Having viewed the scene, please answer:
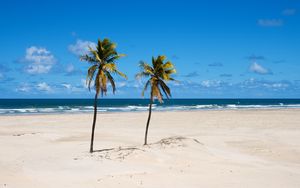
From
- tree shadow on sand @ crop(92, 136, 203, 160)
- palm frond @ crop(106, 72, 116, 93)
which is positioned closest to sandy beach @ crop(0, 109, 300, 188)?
tree shadow on sand @ crop(92, 136, 203, 160)

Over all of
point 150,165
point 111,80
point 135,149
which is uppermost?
point 111,80

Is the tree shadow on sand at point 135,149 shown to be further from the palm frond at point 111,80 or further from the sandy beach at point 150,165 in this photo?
the palm frond at point 111,80

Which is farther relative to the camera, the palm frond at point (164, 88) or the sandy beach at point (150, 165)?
the palm frond at point (164, 88)

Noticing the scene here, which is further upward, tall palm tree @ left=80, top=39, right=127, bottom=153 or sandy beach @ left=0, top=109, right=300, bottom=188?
tall palm tree @ left=80, top=39, right=127, bottom=153

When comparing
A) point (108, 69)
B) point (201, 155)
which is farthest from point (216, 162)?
point (108, 69)

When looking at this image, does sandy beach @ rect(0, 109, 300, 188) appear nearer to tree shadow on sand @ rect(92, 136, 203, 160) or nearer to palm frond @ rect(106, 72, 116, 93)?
tree shadow on sand @ rect(92, 136, 203, 160)

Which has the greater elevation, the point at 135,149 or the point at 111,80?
the point at 111,80

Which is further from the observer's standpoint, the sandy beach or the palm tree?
the palm tree

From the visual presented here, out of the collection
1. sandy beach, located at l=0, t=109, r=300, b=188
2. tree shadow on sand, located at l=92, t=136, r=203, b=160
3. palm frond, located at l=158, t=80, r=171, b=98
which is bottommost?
sandy beach, located at l=0, t=109, r=300, b=188

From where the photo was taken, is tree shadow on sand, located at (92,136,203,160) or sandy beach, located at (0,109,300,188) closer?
sandy beach, located at (0,109,300,188)

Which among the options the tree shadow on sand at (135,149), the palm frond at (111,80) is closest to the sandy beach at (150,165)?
the tree shadow on sand at (135,149)

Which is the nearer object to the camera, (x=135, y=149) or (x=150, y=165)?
(x=150, y=165)

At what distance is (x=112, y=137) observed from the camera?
35.0 meters

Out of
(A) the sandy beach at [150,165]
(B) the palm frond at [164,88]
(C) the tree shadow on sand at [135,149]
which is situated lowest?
(A) the sandy beach at [150,165]
